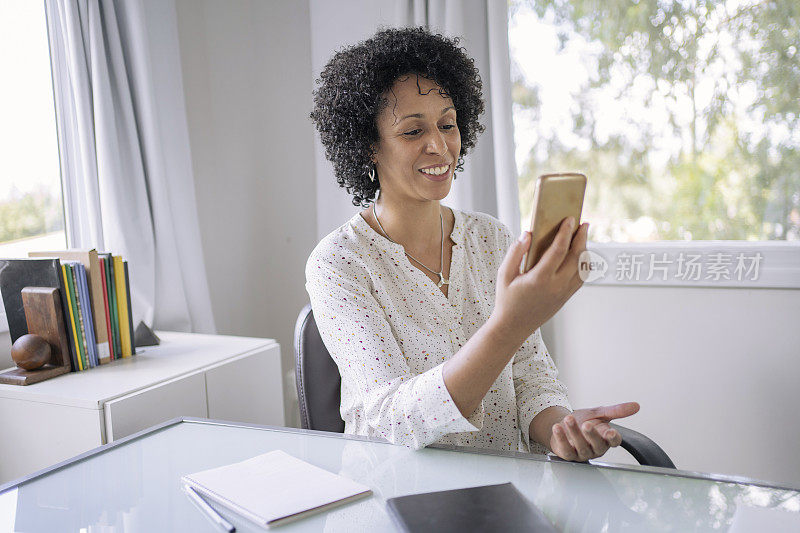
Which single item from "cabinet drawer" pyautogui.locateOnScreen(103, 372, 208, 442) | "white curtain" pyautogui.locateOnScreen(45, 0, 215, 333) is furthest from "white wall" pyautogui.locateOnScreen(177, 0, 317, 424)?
"cabinet drawer" pyautogui.locateOnScreen(103, 372, 208, 442)

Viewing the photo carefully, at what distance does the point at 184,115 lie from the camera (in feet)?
7.60

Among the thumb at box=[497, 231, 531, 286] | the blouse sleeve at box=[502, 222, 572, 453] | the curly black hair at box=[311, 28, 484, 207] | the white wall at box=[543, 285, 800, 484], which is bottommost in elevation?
the white wall at box=[543, 285, 800, 484]

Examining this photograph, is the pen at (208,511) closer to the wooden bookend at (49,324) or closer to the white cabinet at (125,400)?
the white cabinet at (125,400)

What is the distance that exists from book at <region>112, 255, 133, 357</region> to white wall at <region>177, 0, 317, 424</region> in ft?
2.34

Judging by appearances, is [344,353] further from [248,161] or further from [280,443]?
[248,161]

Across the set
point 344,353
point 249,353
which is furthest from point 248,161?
point 344,353

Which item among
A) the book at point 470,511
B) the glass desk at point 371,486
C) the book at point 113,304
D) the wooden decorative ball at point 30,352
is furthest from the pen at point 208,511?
the book at point 113,304

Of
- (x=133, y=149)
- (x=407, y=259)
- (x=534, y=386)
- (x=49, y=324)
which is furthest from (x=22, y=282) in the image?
(x=534, y=386)

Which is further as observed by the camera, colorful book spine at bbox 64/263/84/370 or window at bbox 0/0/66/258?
window at bbox 0/0/66/258

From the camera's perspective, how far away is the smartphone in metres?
0.78

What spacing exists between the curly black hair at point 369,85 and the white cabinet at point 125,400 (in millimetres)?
644

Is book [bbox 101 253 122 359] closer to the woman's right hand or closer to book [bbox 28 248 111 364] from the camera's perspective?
book [bbox 28 248 111 364]

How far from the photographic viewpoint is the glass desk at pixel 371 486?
2.62 feet

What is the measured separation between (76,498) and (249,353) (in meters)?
0.95
